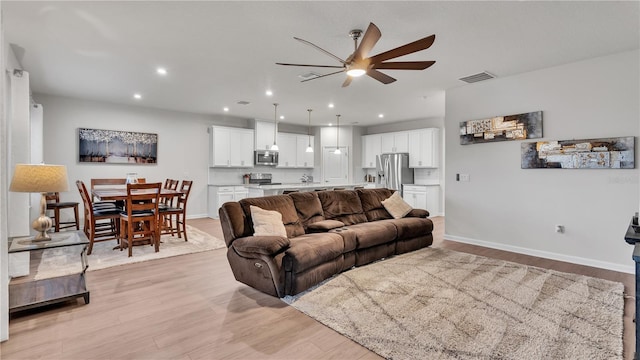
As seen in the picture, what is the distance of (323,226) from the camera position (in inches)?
152

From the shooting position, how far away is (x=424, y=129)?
26.7ft

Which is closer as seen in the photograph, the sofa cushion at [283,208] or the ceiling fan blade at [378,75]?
the ceiling fan blade at [378,75]

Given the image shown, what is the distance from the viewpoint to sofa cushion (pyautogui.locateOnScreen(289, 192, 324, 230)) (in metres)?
3.99

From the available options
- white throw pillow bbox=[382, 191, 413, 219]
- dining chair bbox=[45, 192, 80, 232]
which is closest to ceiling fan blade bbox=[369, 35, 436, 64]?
white throw pillow bbox=[382, 191, 413, 219]

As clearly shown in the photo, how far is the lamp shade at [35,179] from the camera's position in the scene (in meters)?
2.56

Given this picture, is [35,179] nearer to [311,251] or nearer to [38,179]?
[38,179]

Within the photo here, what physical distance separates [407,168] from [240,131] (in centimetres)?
454

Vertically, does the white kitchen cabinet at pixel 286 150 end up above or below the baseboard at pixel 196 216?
above

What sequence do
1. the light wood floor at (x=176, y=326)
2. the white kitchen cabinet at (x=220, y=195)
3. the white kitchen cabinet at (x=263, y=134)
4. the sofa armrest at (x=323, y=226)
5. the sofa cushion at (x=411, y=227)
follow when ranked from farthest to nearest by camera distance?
the white kitchen cabinet at (x=263, y=134) → the white kitchen cabinet at (x=220, y=195) → the sofa cushion at (x=411, y=227) → the sofa armrest at (x=323, y=226) → the light wood floor at (x=176, y=326)

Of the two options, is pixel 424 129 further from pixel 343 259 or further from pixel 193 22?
pixel 193 22

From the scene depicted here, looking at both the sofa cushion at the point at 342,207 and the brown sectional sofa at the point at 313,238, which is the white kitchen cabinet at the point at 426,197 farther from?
the sofa cushion at the point at 342,207

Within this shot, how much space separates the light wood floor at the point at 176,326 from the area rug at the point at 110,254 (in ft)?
1.80

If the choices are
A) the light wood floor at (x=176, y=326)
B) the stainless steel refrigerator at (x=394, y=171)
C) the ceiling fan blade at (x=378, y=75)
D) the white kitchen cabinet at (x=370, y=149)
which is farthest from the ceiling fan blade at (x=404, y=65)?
the white kitchen cabinet at (x=370, y=149)

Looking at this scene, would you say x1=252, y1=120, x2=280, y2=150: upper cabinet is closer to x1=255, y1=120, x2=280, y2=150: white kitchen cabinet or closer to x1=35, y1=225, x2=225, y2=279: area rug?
x1=255, y1=120, x2=280, y2=150: white kitchen cabinet
